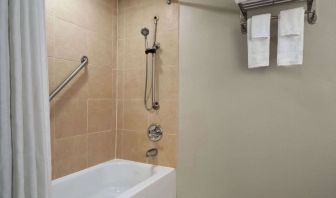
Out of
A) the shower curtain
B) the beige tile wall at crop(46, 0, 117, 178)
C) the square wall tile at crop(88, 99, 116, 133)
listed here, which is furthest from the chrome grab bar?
the shower curtain

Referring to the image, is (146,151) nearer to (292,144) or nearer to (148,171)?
(148,171)

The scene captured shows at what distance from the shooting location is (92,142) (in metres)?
2.05

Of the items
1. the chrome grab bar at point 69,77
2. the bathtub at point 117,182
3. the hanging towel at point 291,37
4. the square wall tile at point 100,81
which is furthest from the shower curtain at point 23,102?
the hanging towel at point 291,37

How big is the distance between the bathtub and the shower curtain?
2.63 ft

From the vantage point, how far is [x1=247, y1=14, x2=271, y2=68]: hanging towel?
1.46m

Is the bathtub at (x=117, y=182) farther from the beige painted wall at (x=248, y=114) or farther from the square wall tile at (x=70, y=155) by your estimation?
the beige painted wall at (x=248, y=114)

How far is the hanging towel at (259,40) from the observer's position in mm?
1460

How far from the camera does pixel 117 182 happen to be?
2.16 metres

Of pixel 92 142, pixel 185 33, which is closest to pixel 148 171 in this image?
pixel 92 142

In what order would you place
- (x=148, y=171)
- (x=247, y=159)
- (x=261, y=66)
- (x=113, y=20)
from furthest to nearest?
(x=113, y=20)
(x=148, y=171)
(x=247, y=159)
(x=261, y=66)

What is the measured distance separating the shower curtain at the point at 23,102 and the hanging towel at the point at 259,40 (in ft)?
4.21

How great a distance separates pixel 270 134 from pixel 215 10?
1096 mm

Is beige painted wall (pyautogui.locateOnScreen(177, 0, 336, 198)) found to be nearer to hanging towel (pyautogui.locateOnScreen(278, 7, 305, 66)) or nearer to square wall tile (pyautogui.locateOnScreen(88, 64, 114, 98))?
hanging towel (pyautogui.locateOnScreen(278, 7, 305, 66))

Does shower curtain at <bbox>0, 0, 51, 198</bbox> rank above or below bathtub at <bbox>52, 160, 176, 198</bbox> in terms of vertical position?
above
